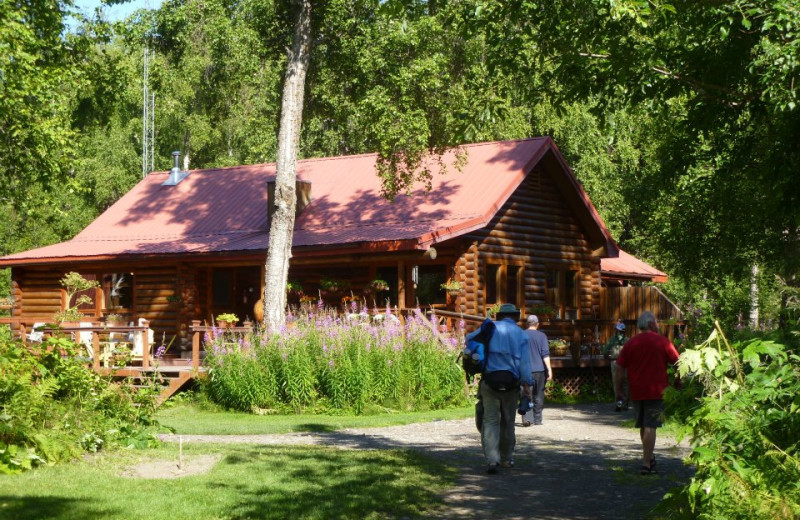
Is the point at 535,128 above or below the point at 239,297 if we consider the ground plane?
above

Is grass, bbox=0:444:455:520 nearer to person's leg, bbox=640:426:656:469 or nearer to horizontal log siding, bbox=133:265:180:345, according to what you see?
person's leg, bbox=640:426:656:469

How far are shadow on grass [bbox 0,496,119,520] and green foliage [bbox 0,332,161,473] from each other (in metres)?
1.71

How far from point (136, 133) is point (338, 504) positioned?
170 feet

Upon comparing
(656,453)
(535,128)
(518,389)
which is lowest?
(656,453)

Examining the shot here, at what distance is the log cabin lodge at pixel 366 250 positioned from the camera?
2702 centimetres

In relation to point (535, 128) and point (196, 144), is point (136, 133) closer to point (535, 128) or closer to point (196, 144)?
point (196, 144)

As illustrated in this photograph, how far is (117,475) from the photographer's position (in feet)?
36.2

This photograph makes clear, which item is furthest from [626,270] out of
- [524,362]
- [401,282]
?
[524,362]

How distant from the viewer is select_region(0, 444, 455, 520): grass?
9203mm

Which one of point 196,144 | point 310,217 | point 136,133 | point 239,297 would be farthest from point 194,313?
point 136,133

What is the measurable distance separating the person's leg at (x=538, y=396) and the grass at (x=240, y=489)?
5089mm

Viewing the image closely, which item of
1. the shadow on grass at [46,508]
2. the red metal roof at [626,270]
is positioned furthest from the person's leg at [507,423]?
the red metal roof at [626,270]

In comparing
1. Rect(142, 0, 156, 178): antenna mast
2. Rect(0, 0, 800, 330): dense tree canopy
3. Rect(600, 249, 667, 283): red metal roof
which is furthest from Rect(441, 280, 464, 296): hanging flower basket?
Rect(142, 0, 156, 178): antenna mast

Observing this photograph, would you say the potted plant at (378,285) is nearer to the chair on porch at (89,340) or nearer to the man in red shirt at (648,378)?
the chair on porch at (89,340)
